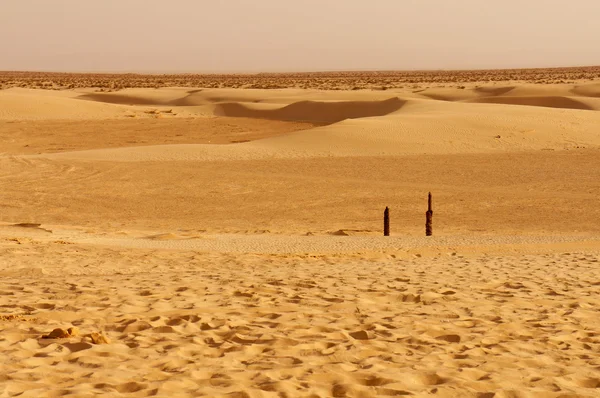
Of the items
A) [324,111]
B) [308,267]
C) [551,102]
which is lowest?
[308,267]

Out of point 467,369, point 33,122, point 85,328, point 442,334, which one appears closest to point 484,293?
point 442,334

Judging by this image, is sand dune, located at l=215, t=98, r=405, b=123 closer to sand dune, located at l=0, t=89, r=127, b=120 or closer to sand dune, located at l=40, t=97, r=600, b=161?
sand dune, located at l=0, t=89, r=127, b=120

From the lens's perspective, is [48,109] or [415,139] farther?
[48,109]

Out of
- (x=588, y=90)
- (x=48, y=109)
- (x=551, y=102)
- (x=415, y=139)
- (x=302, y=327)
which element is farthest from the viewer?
(x=588, y=90)

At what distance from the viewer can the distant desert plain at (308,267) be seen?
654cm

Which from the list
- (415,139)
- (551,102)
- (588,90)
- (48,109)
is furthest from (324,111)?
(588,90)

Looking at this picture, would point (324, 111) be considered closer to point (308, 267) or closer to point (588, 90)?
point (588, 90)

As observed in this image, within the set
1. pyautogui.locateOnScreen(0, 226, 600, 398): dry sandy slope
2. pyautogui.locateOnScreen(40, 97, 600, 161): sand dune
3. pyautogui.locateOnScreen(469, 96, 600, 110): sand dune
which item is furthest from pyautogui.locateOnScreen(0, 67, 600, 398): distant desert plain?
pyautogui.locateOnScreen(469, 96, 600, 110): sand dune

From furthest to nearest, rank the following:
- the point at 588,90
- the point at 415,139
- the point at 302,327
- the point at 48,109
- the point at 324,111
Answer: the point at 588,90 → the point at 324,111 → the point at 48,109 → the point at 415,139 → the point at 302,327

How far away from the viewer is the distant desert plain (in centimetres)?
654

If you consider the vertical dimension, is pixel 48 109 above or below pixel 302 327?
above

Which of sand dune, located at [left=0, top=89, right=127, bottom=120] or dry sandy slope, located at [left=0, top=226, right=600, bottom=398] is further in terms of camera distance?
sand dune, located at [left=0, top=89, right=127, bottom=120]

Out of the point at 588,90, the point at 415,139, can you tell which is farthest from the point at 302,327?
the point at 588,90

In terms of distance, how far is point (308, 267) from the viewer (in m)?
12.0
